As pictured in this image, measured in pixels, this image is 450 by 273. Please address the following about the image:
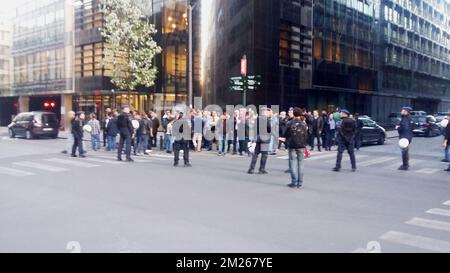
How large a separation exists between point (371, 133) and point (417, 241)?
16811 mm

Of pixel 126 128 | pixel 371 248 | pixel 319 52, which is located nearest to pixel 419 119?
pixel 319 52

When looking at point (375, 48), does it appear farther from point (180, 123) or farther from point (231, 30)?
point (180, 123)

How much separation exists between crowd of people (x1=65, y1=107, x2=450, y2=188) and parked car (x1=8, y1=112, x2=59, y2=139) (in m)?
7.42

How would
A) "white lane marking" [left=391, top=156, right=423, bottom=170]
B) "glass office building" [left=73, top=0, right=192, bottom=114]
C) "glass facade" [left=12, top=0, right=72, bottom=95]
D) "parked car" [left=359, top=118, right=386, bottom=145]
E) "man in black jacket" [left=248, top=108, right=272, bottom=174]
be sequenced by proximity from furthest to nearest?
"glass facade" [left=12, top=0, right=72, bottom=95]
"glass office building" [left=73, top=0, right=192, bottom=114]
"parked car" [left=359, top=118, right=386, bottom=145]
"white lane marking" [left=391, top=156, right=423, bottom=170]
"man in black jacket" [left=248, top=108, right=272, bottom=174]

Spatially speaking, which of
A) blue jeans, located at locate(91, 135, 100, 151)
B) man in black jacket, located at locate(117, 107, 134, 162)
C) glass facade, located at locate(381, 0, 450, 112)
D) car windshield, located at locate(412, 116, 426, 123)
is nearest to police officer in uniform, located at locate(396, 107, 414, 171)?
man in black jacket, located at locate(117, 107, 134, 162)

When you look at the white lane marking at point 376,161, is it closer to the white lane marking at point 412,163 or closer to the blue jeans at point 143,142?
the white lane marking at point 412,163

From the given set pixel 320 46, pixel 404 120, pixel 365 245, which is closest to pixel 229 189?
pixel 365 245

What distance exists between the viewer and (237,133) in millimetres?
17047

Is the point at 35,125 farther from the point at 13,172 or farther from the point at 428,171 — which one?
the point at 428,171

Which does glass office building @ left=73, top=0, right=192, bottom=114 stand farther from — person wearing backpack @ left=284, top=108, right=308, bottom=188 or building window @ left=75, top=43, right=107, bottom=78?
person wearing backpack @ left=284, top=108, right=308, bottom=188

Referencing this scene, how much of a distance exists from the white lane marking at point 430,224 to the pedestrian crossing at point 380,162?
599 centimetres

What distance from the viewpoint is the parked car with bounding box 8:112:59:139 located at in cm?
2548

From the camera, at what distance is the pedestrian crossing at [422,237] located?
17.8 ft

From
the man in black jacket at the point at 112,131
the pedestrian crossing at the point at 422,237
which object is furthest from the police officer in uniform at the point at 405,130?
the man in black jacket at the point at 112,131
